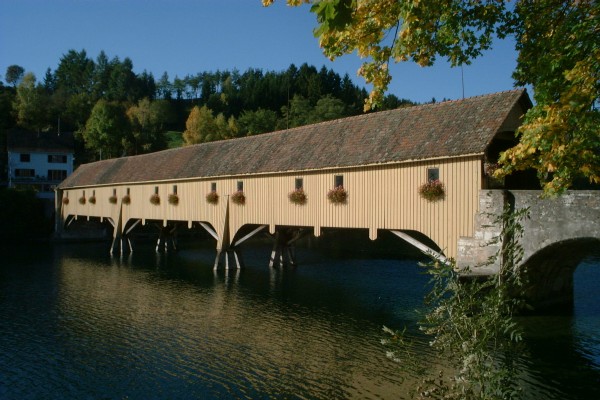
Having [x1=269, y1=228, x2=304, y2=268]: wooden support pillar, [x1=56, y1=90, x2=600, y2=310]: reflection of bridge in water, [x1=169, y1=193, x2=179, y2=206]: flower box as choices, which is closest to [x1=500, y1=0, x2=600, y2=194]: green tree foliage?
[x1=56, y1=90, x2=600, y2=310]: reflection of bridge in water

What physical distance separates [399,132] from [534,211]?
583 cm

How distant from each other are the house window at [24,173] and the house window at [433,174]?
50.9 m

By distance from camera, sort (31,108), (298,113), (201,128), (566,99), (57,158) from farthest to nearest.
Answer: (298,113), (31,108), (201,128), (57,158), (566,99)

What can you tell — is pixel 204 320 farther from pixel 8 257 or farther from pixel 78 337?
pixel 8 257

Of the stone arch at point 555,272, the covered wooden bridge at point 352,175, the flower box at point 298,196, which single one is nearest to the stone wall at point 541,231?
the stone arch at point 555,272

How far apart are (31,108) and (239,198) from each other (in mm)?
53417

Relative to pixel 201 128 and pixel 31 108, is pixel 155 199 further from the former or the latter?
pixel 31 108

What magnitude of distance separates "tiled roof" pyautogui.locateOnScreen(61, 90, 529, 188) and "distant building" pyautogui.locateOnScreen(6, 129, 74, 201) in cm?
3091

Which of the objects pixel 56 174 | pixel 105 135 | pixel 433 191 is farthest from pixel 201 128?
pixel 433 191

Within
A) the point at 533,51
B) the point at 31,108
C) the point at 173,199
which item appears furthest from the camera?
the point at 31,108

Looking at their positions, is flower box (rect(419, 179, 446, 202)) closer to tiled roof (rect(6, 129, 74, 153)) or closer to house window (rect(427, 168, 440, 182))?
house window (rect(427, 168, 440, 182))

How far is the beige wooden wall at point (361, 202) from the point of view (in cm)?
1427

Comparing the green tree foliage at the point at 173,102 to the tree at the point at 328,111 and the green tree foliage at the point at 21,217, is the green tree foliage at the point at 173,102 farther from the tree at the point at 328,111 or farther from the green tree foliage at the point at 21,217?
the green tree foliage at the point at 21,217

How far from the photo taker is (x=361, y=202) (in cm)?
1720
